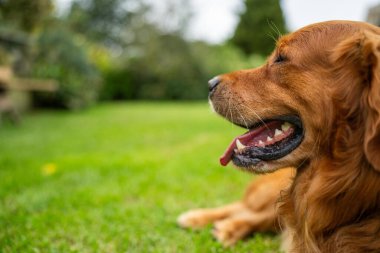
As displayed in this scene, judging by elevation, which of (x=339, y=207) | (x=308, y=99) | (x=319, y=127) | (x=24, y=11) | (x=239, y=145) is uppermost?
(x=24, y=11)

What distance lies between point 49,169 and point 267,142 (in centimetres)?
368

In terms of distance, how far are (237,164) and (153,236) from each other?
104 centimetres

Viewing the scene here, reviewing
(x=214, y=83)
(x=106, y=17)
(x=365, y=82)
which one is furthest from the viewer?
(x=106, y=17)

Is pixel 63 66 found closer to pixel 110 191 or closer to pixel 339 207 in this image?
pixel 110 191

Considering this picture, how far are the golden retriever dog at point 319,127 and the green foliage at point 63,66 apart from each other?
12563mm

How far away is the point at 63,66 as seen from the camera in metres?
14.5

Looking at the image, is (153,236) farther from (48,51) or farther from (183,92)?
(183,92)

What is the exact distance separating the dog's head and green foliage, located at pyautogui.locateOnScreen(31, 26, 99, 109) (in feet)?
41.1

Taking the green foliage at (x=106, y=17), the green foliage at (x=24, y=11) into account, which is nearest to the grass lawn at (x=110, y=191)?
the green foliage at (x=24, y=11)

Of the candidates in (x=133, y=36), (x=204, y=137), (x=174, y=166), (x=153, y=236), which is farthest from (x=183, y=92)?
(x=153, y=236)

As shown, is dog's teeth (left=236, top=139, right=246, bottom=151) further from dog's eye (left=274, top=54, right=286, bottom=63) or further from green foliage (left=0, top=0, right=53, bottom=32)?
green foliage (left=0, top=0, right=53, bottom=32)

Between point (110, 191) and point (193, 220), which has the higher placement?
point (193, 220)

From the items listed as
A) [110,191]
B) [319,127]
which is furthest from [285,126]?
[110,191]

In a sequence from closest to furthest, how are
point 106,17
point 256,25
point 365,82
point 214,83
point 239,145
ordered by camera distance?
point 365,82
point 239,145
point 214,83
point 256,25
point 106,17
